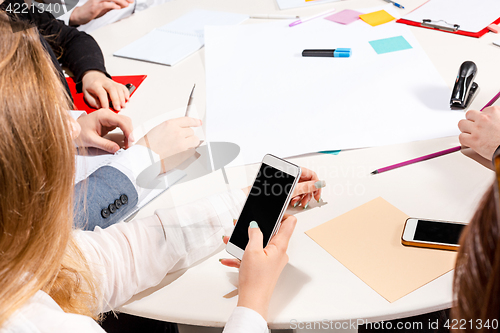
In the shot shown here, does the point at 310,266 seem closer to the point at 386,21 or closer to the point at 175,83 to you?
the point at 175,83

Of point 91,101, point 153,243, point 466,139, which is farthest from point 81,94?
point 466,139

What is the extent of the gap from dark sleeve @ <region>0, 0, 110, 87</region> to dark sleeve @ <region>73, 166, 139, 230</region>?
1.49 ft

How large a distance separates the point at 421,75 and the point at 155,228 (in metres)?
0.73

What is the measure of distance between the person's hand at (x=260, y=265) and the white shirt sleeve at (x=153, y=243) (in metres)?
0.07

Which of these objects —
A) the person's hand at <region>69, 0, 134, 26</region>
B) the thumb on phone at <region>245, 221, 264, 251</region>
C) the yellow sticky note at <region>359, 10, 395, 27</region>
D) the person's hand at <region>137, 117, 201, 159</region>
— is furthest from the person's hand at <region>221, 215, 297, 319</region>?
the person's hand at <region>69, 0, 134, 26</region>

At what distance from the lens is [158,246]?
0.67 metres

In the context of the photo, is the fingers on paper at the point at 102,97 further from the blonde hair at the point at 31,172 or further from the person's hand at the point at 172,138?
the blonde hair at the point at 31,172

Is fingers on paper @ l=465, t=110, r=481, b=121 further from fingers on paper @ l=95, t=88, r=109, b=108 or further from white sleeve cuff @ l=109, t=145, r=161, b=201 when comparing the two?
fingers on paper @ l=95, t=88, r=109, b=108

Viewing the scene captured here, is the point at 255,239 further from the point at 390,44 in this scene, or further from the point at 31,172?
the point at 390,44

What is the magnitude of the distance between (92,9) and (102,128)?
741 millimetres

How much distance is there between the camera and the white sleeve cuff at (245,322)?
A: 54 centimetres

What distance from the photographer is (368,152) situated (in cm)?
81

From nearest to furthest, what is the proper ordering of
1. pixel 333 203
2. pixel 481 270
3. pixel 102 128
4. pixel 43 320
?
pixel 481 270 → pixel 43 320 → pixel 333 203 → pixel 102 128

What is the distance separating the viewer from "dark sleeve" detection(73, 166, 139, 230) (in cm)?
75
